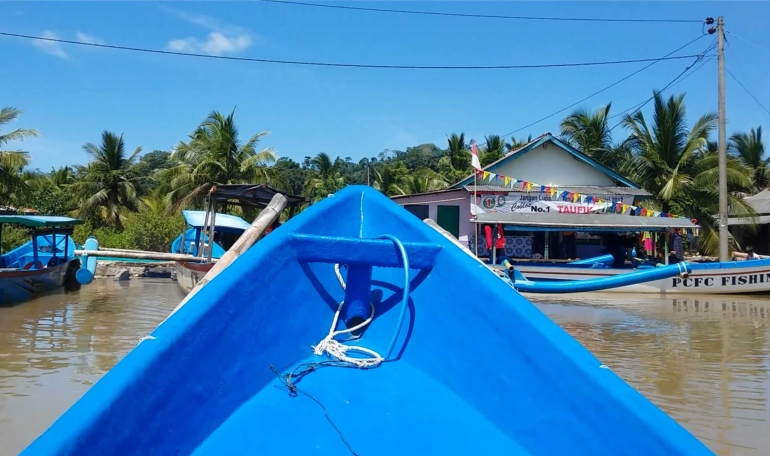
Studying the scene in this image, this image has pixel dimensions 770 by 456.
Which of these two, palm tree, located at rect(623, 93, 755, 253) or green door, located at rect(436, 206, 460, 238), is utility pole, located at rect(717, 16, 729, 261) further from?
green door, located at rect(436, 206, 460, 238)

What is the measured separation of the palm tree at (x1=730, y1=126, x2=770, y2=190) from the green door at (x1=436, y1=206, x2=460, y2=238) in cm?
1589

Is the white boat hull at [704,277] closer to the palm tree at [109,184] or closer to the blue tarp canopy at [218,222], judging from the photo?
the blue tarp canopy at [218,222]

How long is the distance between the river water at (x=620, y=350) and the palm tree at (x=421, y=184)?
12952 mm

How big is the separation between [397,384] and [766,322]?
34.3 feet

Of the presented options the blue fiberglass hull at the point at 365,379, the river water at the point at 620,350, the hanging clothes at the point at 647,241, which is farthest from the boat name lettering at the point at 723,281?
the blue fiberglass hull at the point at 365,379

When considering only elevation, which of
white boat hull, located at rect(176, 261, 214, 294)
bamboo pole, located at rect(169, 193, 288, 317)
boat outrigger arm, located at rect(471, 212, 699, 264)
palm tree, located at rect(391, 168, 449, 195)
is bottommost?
white boat hull, located at rect(176, 261, 214, 294)

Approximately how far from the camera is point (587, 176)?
19.2 metres

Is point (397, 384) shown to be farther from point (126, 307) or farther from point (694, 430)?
point (126, 307)

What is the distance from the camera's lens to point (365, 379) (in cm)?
281

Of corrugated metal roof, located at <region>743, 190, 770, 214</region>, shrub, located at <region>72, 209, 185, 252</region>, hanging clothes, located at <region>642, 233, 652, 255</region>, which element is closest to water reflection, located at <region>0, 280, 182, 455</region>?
shrub, located at <region>72, 209, 185, 252</region>

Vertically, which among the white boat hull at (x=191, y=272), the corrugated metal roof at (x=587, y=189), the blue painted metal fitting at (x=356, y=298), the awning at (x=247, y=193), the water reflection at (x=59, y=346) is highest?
the corrugated metal roof at (x=587, y=189)

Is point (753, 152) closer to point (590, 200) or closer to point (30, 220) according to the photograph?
point (590, 200)

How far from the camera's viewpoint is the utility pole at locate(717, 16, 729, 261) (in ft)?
50.3

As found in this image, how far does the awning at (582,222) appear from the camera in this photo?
49.9ft
